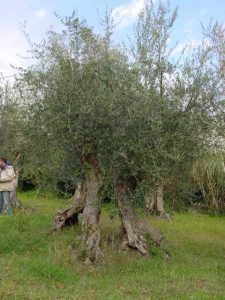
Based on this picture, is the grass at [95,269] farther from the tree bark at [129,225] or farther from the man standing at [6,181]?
the man standing at [6,181]

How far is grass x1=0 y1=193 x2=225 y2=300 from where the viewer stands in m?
7.94

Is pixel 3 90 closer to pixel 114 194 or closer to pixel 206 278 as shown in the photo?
pixel 114 194

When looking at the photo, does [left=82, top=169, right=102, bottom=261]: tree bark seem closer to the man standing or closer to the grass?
the grass

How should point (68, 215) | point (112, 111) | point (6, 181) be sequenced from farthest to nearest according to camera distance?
1. point (6, 181)
2. point (68, 215)
3. point (112, 111)

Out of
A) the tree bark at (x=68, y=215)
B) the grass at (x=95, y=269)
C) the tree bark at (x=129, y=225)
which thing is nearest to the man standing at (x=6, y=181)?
the grass at (x=95, y=269)

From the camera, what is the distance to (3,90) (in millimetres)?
20719

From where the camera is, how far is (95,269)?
9.48m

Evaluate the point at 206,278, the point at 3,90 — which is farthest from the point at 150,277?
the point at 3,90

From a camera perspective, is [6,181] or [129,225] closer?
[129,225]

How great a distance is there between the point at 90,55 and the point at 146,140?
2.01 metres

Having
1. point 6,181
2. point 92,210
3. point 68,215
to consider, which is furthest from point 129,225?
point 6,181

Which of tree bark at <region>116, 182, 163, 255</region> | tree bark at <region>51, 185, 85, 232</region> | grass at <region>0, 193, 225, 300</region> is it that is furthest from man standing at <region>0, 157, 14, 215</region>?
tree bark at <region>116, 182, 163, 255</region>

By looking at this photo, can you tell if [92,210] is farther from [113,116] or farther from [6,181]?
[6,181]

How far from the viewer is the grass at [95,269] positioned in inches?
313
